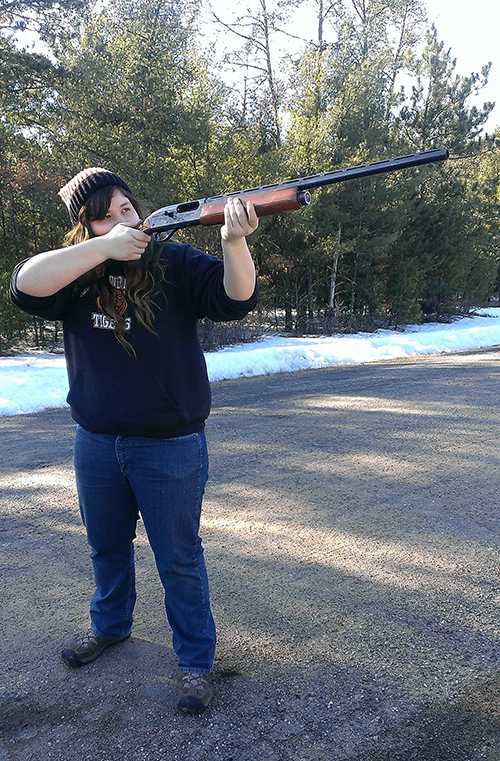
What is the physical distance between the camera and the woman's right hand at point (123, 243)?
6.64 ft

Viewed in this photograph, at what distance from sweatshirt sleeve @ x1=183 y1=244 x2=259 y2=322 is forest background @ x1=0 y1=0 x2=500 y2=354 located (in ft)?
33.2

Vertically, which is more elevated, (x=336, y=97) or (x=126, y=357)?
(x=336, y=97)

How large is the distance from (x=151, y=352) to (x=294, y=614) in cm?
147

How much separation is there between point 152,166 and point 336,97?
6395 millimetres

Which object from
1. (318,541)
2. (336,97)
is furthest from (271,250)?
(318,541)

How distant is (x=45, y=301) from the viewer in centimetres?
221

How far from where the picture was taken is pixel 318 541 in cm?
369

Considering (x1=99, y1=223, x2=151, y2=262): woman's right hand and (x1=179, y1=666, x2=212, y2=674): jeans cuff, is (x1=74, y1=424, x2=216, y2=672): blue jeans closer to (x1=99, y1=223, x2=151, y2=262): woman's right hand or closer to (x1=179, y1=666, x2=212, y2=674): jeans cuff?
(x1=179, y1=666, x2=212, y2=674): jeans cuff

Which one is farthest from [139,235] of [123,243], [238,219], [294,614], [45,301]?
[294,614]

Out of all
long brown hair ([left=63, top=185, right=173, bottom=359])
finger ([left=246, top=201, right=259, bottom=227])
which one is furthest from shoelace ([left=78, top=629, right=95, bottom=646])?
finger ([left=246, top=201, right=259, bottom=227])

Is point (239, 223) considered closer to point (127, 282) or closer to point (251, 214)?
point (251, 214)

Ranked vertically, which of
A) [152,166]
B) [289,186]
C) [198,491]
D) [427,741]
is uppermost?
[152,166]

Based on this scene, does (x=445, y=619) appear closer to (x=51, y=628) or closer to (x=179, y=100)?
(x=51, y=628)

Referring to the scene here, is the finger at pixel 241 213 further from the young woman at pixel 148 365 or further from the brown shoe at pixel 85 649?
the brown shoe at pixel 85 649
